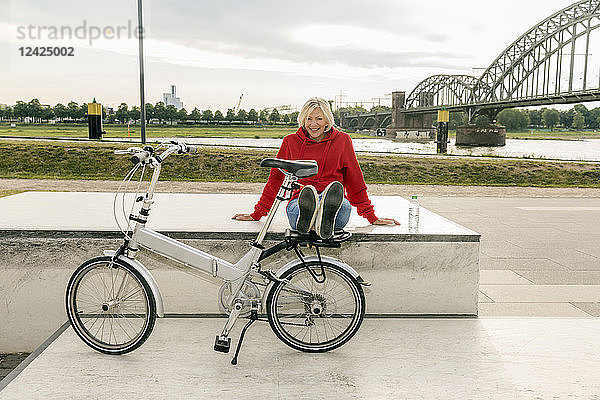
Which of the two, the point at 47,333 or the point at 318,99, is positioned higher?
the point at 318,99

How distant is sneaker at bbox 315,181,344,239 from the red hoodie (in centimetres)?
71

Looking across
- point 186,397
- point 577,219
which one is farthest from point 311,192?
point 577,219

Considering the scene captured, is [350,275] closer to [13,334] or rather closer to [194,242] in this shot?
[194,242]

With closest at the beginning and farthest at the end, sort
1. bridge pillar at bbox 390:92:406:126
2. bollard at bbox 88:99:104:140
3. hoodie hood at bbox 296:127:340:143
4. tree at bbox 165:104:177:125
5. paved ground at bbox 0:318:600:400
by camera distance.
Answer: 1. paved ground at bbox 0:318:600:400
2. hoodie hood at bbox 296:127:340:143
3. bollard at bbox 88:99:104:140
4. tree at bbox 165:104:177:125
5. bridge pillar at bbox 390:92:406:126

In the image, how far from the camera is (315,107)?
4.29 m

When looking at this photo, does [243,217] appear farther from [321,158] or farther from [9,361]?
[9,361]

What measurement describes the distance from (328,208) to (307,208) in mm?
131

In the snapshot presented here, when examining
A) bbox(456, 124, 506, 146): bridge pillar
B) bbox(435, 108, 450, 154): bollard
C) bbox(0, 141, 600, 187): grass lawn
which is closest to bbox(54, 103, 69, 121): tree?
bbox(0, 141, 600, 187): grass lawn

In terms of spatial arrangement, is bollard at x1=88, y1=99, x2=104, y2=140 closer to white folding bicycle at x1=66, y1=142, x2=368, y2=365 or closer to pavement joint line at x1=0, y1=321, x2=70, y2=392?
pavement joint line at x1=0, y1=321, x2=70, y2=392

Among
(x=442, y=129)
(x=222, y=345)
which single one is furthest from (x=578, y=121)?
(x=222, y=345)

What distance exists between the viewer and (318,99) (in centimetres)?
434

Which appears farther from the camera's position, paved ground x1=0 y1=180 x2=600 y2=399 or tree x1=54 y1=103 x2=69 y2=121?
tree x1=54 y1=103 x2=69 y2=121

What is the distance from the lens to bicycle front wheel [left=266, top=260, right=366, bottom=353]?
3740mm

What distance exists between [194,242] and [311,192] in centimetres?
117
